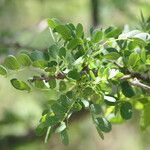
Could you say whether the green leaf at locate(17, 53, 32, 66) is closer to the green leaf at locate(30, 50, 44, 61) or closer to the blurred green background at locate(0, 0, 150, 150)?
the green leaf at locate(30, 50, 44, 61)

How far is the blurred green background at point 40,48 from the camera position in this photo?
2094 mm

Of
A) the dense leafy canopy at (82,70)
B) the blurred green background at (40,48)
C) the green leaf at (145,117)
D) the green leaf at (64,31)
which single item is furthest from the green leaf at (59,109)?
the blurred green background at (40,48)

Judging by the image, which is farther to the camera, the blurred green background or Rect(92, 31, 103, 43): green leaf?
the blurred green background

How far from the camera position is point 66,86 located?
2.89 ft

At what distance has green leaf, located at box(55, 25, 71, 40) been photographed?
33.4 inches

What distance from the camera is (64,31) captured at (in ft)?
2.80

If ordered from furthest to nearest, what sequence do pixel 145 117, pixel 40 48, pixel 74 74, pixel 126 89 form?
1. pixel 40 48
2. pixel 145 117
3. pixel 126 89
4. pixel 74 74

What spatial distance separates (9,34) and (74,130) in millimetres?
1009

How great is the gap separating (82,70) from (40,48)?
1.01 meters

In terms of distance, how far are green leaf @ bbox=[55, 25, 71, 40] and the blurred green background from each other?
502 millimetres

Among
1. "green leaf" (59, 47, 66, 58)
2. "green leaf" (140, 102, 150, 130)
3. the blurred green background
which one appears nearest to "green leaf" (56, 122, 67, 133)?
"green leaf" (59, 47, 66, 58)

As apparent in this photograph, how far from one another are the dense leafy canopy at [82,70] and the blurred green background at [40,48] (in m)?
0.48

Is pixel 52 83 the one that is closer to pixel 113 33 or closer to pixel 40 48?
pixel 113 33

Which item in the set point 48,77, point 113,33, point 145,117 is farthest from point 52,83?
point 145,117
